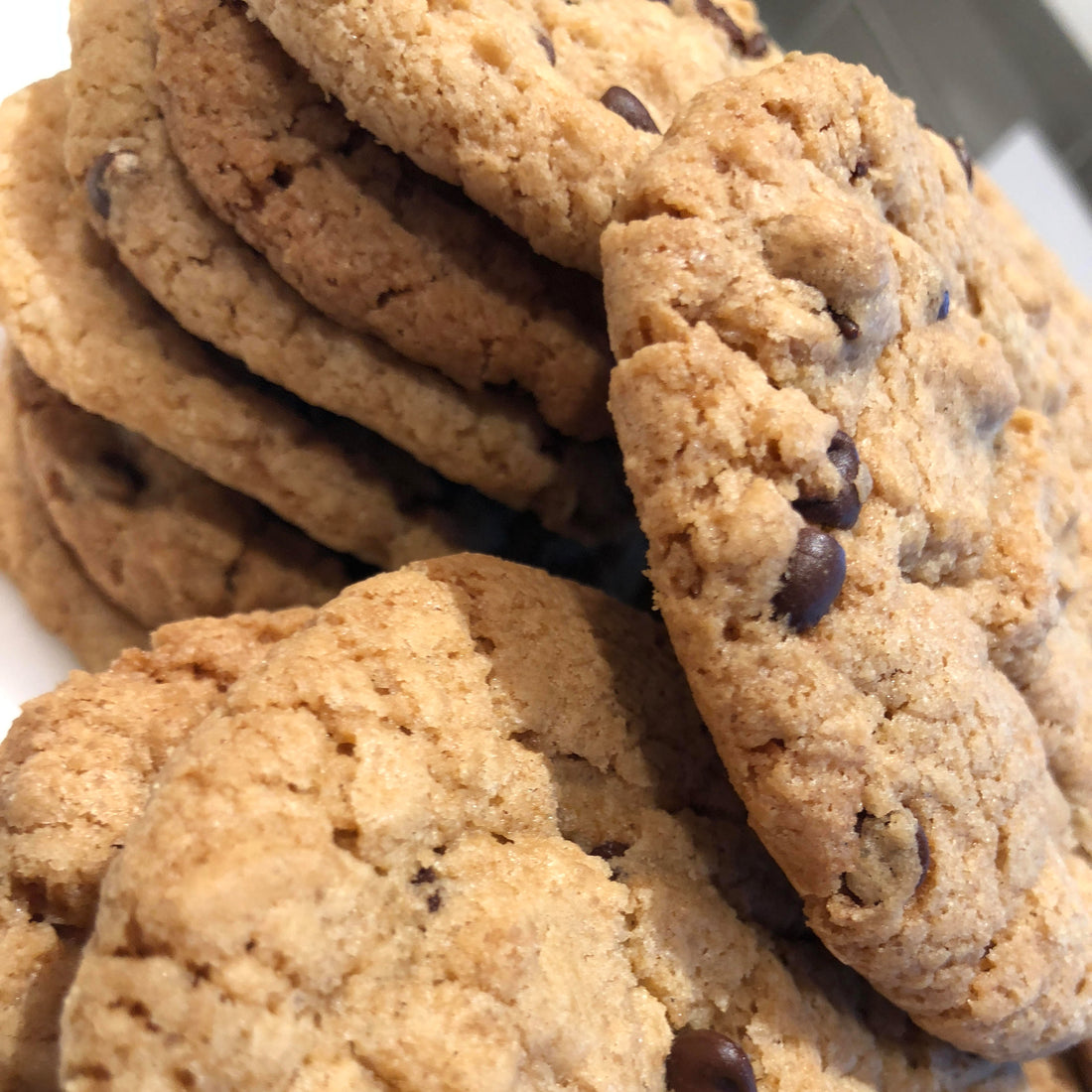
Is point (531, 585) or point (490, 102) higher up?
point (490, 102)

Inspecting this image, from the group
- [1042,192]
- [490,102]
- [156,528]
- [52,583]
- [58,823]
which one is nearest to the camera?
[58,823]

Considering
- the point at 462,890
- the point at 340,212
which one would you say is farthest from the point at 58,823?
the point at 340,212

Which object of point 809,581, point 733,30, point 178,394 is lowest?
point 178,394

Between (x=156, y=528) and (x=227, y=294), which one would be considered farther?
(x=156, y=528)

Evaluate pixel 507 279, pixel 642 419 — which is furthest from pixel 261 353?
pixel 642 419

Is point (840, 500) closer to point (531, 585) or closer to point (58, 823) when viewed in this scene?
point (531, 585)

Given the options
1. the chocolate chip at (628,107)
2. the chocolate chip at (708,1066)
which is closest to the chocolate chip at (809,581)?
the chocolate chip at (708,1066)

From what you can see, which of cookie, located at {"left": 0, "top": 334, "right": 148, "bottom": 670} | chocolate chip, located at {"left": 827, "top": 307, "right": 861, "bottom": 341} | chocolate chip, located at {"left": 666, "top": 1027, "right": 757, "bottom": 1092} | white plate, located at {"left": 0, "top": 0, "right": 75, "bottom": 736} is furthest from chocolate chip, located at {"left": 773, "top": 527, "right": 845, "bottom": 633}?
white plate, located at {"left": 0, "top": 0, "right": 75, "bottom": 736}

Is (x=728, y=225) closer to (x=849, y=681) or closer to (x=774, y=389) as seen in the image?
(x=774, y=389)
